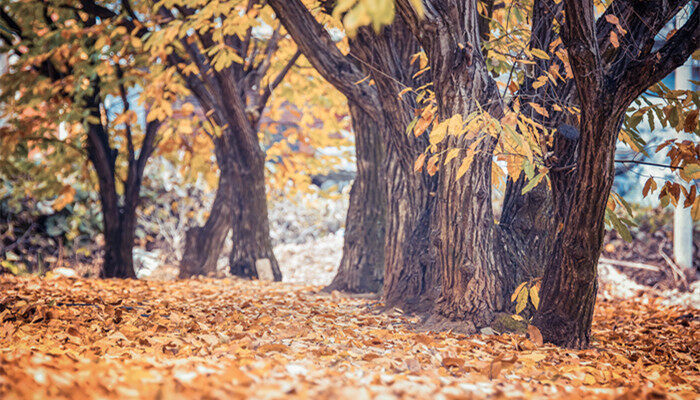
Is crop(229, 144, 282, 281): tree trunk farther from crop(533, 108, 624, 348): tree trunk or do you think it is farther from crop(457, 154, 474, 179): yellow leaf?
crop(457, 154, 474, 179): yellow leaf

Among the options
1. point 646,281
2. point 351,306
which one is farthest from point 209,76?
point 646,281

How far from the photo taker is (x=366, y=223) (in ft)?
18.6

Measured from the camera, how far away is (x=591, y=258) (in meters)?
3.10

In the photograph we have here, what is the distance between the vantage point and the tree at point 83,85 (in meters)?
6.16

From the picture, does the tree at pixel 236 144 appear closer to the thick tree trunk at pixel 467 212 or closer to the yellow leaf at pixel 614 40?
the thick tree trunk at pixel 467 212

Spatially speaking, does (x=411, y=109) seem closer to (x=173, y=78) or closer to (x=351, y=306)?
(x=351, y=306)

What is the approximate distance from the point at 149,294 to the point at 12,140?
3.19 metres

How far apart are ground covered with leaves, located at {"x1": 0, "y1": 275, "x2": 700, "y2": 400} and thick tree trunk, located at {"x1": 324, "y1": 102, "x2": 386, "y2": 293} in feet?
2.63

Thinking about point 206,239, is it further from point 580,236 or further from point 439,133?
point 580,236

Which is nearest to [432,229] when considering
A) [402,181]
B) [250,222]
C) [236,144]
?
[402,181]

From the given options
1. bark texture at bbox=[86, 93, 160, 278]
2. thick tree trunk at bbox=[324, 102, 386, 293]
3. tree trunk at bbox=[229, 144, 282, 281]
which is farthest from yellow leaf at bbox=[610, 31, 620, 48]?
bark texture at bbox=[86, 93, 160, 278]

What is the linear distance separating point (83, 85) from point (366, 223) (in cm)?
377

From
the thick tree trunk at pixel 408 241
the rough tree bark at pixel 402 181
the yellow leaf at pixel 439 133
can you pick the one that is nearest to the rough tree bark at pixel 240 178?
the rough tree bark at pixel 402 181

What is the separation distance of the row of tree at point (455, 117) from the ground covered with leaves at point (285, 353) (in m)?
0.50
